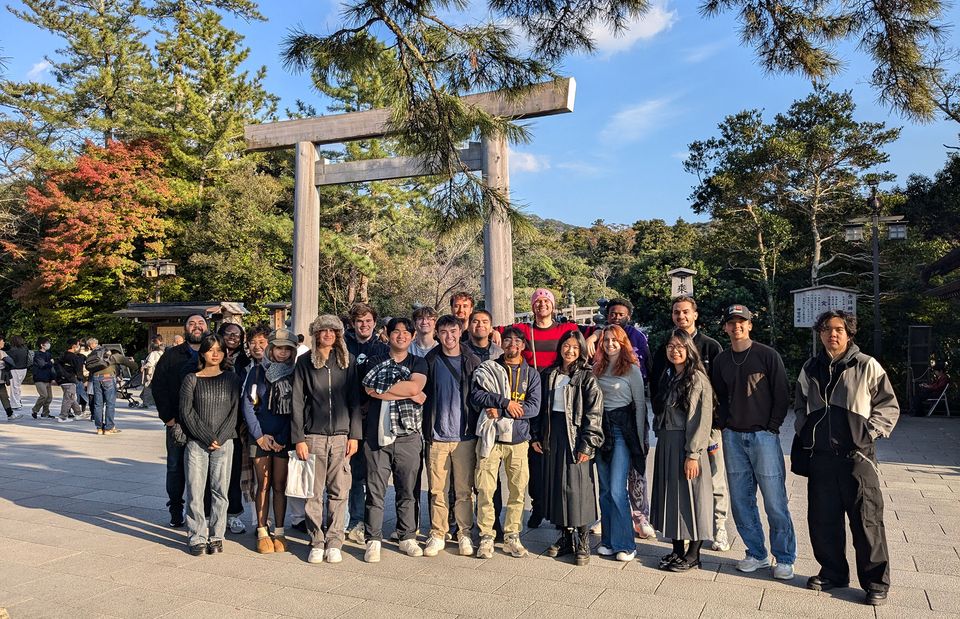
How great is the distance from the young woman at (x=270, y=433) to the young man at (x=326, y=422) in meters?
0.15

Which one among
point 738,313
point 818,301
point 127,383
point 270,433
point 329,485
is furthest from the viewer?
point 127,383

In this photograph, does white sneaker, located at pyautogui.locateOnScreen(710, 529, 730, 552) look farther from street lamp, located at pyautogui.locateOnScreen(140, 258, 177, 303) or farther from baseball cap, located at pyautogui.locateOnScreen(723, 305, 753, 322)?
street lamp, located at pyautogui.locateOnScreen(140, 258, 177, 303)

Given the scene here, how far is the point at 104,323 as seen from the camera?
2159 cm

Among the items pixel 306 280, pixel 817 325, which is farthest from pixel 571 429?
pixel 306 280

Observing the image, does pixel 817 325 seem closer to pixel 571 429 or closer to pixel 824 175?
pixel 571 429

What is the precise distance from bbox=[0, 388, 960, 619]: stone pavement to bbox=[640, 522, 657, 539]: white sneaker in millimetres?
205

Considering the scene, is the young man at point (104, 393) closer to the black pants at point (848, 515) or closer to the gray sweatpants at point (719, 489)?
the gray sweatpants at point (719, 489)

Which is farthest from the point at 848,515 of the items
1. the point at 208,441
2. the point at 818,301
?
the point at 818,301

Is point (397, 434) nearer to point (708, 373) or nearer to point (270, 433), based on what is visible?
point (270, 433)

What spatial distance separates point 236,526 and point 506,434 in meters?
2.35

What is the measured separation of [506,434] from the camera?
15.0ft

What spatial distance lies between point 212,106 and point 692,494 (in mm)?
21013

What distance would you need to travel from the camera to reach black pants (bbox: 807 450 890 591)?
366 centimetres

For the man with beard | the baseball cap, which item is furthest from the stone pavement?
the baseball cap
